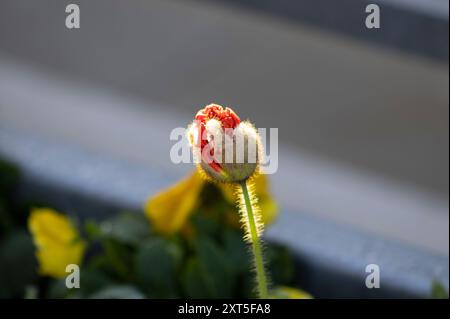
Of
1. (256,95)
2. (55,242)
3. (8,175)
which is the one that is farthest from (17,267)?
(256,95)

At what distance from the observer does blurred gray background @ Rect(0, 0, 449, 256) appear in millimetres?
2721

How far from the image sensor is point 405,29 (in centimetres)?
219

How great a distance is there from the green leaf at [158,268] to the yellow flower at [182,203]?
0.05 meters

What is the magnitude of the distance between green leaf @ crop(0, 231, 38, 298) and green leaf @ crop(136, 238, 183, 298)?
190 millimetres

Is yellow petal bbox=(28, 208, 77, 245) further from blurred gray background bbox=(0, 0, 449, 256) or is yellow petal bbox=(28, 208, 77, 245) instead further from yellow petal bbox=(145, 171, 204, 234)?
blurred gray background bbox=(0, 0, 449, 256)

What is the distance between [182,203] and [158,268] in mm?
113

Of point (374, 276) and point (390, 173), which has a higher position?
point (390, 173)

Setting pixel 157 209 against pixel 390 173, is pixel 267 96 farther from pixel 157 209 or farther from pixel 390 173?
pixel 157 209

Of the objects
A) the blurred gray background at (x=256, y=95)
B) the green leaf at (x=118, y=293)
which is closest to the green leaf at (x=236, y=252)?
the green leaf at (x=118, y=293)

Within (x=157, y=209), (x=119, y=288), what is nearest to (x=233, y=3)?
(x=157, y=209)

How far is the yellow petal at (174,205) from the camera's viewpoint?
1580 millimetres

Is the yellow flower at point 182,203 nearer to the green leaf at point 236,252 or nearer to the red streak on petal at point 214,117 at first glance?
the green leaf at point 236,252

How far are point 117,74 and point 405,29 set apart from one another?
146cm

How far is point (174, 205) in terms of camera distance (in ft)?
5.29
